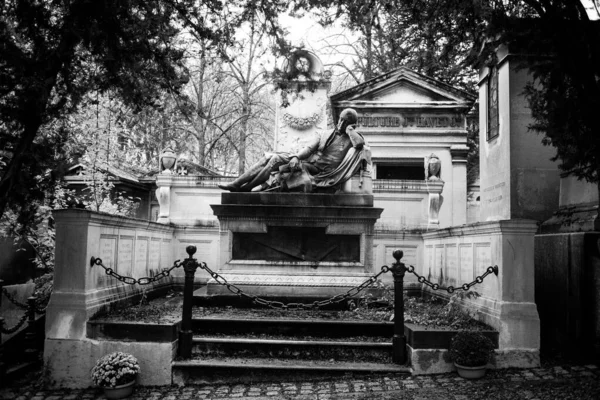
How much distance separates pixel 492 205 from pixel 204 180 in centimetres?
623

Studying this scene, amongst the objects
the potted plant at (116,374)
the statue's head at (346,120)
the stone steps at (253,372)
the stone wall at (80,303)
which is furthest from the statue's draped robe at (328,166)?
the potted plant at (116,374)

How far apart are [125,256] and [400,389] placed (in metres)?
4.50

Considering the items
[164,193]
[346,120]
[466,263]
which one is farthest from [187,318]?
[164,193]

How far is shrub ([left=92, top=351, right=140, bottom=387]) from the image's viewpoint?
17.9ft

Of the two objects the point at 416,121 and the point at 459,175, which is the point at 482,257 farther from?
the point at 416,121

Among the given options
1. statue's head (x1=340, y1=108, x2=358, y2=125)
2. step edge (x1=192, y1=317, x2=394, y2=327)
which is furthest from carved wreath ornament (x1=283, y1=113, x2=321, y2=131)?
step edge (x1=192, y1=317, x2=394, y2=327)

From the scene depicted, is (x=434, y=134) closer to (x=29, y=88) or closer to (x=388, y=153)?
(x=388, y=153)

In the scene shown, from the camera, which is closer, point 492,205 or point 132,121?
point 492,205

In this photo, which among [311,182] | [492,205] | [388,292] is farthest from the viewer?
[492,205]

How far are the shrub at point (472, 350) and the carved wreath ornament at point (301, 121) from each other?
9014mm

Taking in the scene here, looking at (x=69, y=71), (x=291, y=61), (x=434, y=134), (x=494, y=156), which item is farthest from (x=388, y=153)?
(x=69, y=71)

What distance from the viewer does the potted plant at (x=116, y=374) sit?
5.46 metres

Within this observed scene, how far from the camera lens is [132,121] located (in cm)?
2102

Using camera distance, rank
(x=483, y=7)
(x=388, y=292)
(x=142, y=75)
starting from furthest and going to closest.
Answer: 1. (x=388, y=292)
2. (x=142, y=75)
3. (x=483, y=7)
